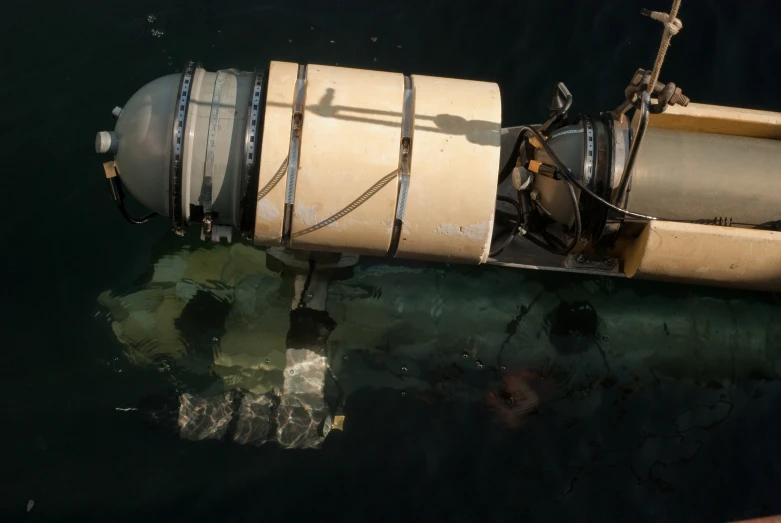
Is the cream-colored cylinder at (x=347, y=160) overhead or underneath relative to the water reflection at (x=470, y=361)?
overhead

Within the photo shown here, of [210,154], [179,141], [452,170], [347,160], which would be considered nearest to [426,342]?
[452,170]

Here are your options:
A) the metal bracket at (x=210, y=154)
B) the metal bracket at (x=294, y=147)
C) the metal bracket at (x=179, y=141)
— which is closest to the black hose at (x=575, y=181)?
the metal bracket at (x=294, y=147)

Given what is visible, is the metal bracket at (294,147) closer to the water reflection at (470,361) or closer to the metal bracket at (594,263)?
the water reflection at (470,361)

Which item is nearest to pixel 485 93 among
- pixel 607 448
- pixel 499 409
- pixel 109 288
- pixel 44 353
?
pixel 499 409

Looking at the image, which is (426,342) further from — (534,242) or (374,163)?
(374,163)

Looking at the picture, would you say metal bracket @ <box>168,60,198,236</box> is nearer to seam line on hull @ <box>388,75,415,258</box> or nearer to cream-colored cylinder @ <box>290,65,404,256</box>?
cream-colored cylinder @ <box>290,65,404,256</box>
